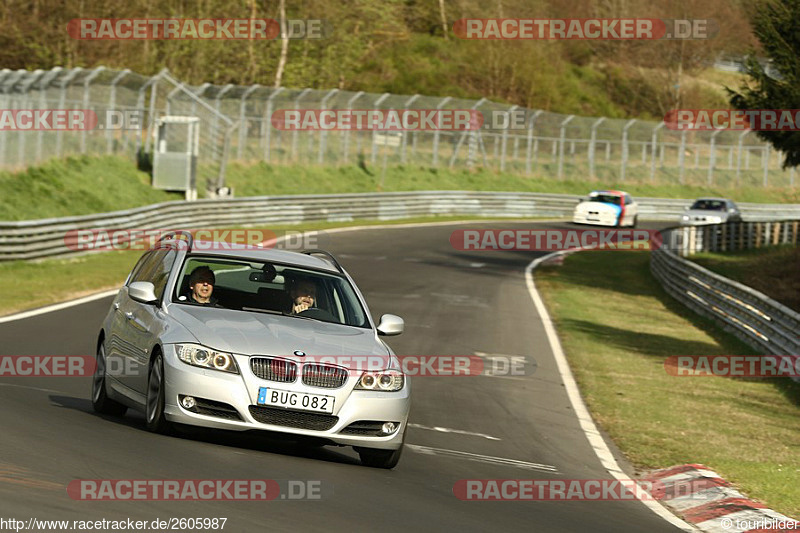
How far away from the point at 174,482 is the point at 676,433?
7627 mm

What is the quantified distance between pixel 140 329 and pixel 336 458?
5.80ft

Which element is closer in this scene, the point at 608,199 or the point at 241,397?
the point at 241,397

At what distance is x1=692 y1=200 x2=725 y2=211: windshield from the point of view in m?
51.6

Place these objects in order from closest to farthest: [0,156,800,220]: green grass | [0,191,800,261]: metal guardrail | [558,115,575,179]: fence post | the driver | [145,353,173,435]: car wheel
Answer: [145,353,173,435]: car wheel
the driver
[0,191,800,261]: metal guardrail
[0,156,800,220]: green grass
[558,115,575,179]: fence post

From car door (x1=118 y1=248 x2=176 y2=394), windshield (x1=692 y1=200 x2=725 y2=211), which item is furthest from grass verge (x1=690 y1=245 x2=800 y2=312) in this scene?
car door (x1=118 y1=248 x2=176 y2=394)

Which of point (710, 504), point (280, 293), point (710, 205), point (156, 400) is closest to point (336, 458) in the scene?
point (280, 293)

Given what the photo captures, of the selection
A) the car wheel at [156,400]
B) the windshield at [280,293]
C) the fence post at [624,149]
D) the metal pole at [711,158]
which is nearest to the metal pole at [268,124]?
the fence post at [624,149]

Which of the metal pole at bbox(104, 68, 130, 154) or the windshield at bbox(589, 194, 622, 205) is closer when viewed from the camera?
the metal pole at bbox(104, 68, 130, 154)

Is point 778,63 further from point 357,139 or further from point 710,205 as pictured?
point 357,139

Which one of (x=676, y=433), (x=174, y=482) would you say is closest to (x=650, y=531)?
(x=174, y=482)

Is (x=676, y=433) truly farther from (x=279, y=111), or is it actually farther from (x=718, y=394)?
Result: (x=279, y=111)

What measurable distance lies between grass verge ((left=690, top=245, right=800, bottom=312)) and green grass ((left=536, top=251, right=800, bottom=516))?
8.89 feet

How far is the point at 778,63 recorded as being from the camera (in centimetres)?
3281

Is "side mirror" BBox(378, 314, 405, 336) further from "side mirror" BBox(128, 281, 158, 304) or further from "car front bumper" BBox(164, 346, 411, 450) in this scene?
"side mirror" BBox(128, 281, 158, 304)
